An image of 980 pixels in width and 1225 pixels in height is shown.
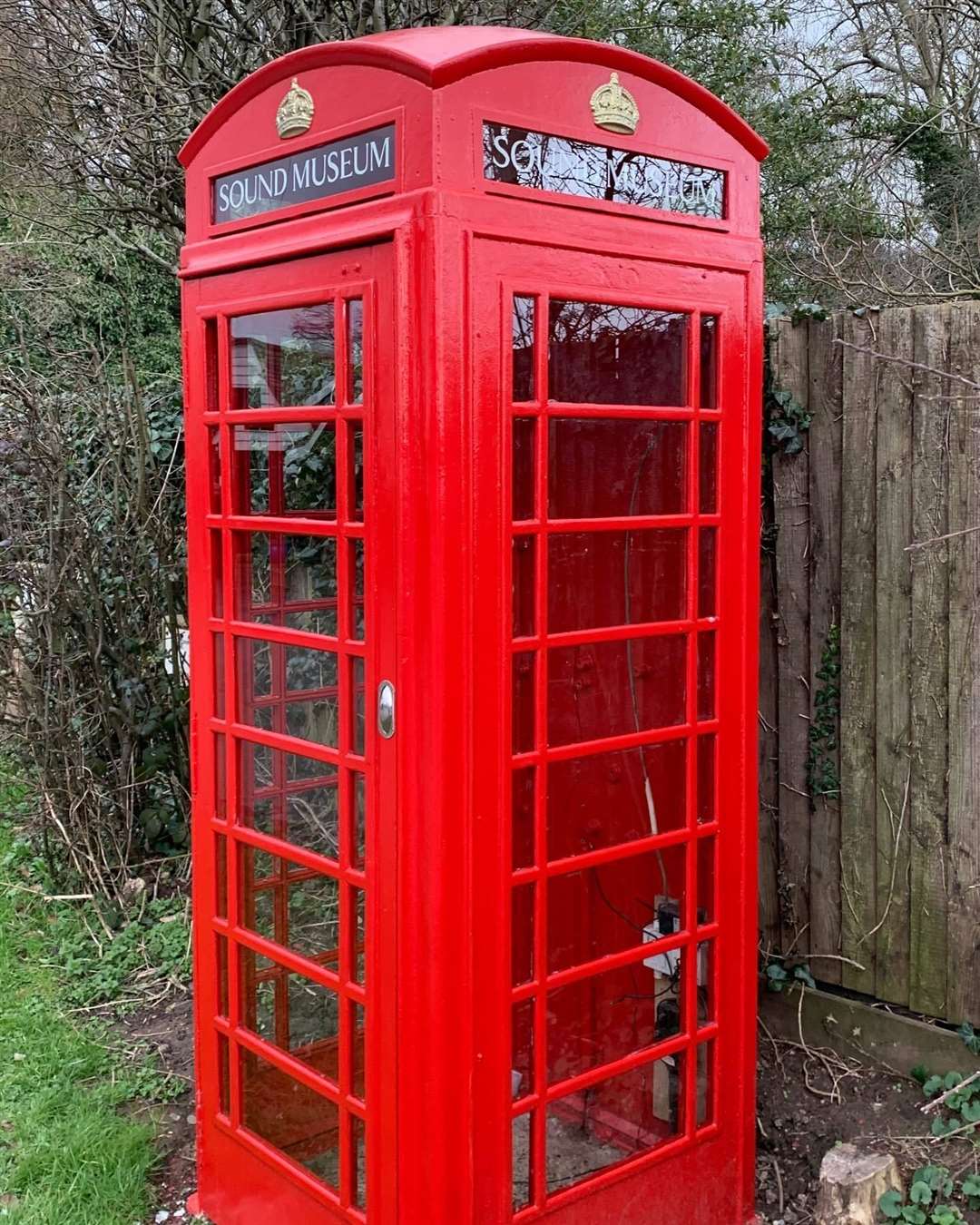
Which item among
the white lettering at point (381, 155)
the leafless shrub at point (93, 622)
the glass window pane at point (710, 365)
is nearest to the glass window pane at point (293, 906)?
the glass window pane at point (710, 365)

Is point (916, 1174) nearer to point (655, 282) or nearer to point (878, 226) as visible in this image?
point (655, 282)

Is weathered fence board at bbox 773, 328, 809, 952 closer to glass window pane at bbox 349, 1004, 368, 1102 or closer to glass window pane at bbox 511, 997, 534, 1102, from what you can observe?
glass window pane at bbox 511, 997, 534, 1102

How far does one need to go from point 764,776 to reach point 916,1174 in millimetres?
1177

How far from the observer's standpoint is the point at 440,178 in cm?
218

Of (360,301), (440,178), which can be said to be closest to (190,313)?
(360,301)

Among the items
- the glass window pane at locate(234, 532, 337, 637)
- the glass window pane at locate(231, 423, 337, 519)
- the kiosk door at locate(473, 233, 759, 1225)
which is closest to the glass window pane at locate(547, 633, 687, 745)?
the kiosk door at locate(473, 233, 759, 1225)

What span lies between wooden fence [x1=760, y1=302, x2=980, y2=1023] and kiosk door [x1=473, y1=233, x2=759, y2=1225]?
75cm

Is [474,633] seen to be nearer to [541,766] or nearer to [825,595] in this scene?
[541,766]

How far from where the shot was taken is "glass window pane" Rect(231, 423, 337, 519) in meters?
2.51

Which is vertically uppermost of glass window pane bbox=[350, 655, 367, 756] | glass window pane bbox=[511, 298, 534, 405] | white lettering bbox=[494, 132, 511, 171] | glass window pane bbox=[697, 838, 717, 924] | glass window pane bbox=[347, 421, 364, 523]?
white lettering bbox=[494, 132, 511, 171]

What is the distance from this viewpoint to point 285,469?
264cm

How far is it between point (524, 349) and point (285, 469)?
0.63 meters

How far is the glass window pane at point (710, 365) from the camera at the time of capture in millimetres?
2672

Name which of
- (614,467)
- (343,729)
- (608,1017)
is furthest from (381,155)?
(608,1017)
